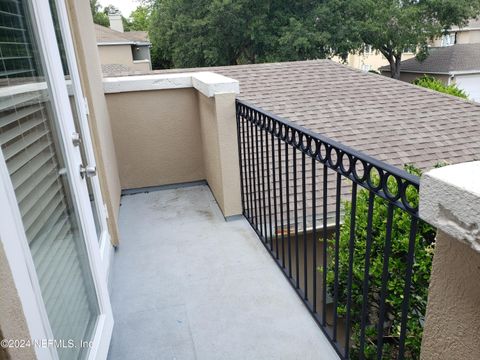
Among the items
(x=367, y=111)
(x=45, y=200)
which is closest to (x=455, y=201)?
(x=45, y=200)

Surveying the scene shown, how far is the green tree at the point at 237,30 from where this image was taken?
20.0 meters

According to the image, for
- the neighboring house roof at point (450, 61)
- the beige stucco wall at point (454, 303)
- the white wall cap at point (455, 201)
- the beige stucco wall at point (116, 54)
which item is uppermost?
the beige stucco wall at point (116, 54)

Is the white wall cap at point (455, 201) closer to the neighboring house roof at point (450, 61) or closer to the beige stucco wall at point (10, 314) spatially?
the beige stucco wall at point (10, 314)

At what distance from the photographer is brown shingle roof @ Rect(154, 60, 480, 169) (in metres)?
5.55

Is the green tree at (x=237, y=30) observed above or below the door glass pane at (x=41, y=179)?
above

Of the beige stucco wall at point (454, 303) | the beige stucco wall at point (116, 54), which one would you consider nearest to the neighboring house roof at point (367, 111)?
the beige stucco wall at point (454, 303)

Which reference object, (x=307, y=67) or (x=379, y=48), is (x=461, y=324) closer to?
(x=307, y=67)

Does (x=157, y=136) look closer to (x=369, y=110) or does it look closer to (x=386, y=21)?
(x=369, y=110)

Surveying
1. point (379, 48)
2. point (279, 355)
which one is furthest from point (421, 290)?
point (379, 48)

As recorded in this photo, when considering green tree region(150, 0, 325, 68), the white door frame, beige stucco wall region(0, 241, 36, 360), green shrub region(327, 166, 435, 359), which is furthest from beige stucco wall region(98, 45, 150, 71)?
beige stucco wall region(0, 241, 36, 360)

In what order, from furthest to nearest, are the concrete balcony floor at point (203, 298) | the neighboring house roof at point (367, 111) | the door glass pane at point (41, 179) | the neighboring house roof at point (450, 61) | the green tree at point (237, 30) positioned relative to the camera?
the neighboring house roof at point (450, 61)
the green tree at point (237, 30)
the neighboring house roof at point (367, 111)
the concrete balcony floor at point (203, 298)
the door glass pane at point (41, 179)

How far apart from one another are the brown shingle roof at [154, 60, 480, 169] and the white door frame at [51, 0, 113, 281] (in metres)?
3.77

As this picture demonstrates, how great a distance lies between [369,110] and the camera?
6.47m

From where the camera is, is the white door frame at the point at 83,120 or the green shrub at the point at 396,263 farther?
the white door frame at the point at 83,120
